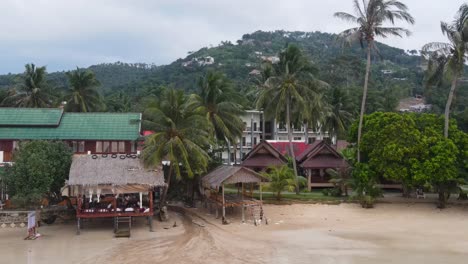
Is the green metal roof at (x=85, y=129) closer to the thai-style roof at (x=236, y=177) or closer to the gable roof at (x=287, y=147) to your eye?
the thai-style roof at (x=236, y=177)

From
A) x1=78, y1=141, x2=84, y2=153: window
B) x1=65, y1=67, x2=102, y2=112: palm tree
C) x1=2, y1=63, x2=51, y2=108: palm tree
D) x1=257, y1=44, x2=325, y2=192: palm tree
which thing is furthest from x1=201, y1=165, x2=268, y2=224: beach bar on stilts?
A: x1=2, y1=63, x2=51, y2=108: palm tree

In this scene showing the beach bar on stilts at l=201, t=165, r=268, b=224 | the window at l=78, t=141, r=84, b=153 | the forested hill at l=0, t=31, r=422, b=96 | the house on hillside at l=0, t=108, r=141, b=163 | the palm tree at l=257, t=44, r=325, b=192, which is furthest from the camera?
the forested hill at l=0, t=31, r=422, b=96

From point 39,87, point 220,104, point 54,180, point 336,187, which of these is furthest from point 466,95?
point 54,180

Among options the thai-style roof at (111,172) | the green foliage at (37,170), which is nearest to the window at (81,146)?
the green foliage at (37,170)

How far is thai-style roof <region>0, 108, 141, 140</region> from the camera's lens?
36.6m

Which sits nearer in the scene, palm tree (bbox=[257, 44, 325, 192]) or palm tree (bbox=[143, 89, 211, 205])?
palm tree (bbox=[143, 89, 211, 205])

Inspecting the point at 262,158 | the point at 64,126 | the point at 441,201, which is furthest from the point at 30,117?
the point at 441,201

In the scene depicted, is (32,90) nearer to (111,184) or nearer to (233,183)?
(111,184)

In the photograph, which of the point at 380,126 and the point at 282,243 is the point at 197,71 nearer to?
the point at 380,126

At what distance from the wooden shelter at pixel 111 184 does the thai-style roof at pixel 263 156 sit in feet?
53.8

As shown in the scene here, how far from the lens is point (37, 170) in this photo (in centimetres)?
2900

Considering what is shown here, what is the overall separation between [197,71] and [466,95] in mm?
65404

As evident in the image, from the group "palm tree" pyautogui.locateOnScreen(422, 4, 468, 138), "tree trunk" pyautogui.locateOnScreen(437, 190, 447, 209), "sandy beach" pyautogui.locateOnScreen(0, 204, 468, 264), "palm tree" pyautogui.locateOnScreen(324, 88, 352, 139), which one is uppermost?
"palm tree" pyautogui.locateOnScreen(422, 4, 468, 138)

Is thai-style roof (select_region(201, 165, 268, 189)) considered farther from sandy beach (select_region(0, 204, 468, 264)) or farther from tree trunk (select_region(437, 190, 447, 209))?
tree trunk (select_region(437, 190, 447, 209))
